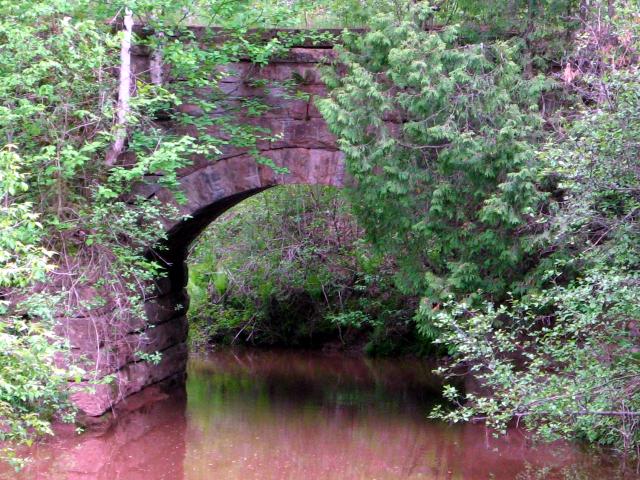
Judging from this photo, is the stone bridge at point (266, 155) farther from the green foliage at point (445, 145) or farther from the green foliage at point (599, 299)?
the green foliage at point (599, 299)

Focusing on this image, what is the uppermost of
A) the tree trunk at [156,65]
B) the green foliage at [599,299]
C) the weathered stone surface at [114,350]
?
the tree trunk at [156,65]

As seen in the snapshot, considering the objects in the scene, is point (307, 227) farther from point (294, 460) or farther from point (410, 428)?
point (294, 460)

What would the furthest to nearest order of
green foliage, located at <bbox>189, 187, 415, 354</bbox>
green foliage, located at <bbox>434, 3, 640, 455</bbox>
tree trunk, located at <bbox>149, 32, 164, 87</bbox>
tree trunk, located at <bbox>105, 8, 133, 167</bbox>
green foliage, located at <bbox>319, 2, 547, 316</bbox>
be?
green foliage, located at <bbox>189, 187, 415, 354</bbox>
tree trunk, located at <bbox>149, 32, 164, 87</bbox>
tree trunk, located at <bbox>105, 8, 133, 167</bbox>
green foliage, located at <bbox>319, 2, 547, 316</bbox>
green foliage, located at <bbox>434, 3, 640, 455</bbox>

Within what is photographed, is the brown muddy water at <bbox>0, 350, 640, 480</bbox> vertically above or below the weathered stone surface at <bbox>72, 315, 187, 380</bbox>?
below

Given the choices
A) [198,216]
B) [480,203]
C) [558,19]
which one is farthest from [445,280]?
[198,216]

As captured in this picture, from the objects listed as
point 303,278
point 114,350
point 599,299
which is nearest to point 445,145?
point 599,299

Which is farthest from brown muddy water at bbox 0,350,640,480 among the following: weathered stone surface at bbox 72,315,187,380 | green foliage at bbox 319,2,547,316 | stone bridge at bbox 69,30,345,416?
green foliage at bbox 319,2,547,316

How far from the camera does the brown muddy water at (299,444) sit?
8422mm

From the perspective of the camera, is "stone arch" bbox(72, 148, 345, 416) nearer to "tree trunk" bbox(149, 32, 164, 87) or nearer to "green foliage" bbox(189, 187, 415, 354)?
"tree trunk" bbox(149, 32, 164, 87)

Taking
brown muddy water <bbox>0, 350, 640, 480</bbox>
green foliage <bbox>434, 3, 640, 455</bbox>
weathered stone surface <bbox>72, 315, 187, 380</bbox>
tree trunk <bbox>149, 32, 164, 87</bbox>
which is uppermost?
tree trunk <bbox>149, 32, 164, 87</bbox>

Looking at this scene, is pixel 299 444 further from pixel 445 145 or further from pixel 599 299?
pixel 599 299

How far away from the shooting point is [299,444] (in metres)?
9.67

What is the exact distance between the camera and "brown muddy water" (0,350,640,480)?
8.42 meters

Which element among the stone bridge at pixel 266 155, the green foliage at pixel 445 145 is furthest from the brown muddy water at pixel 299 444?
the green foliage at pixel 445 145
